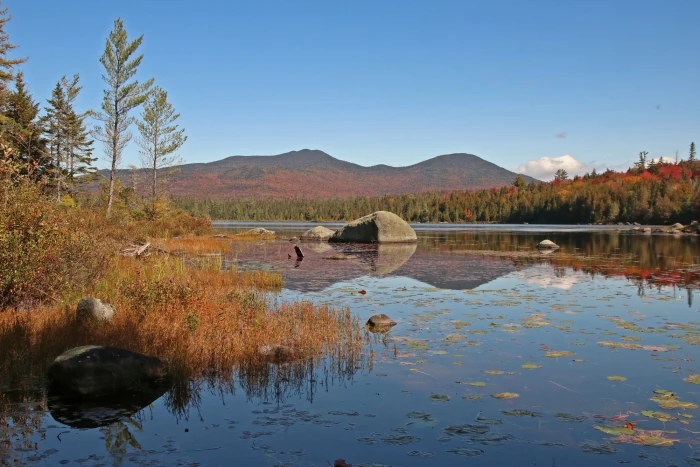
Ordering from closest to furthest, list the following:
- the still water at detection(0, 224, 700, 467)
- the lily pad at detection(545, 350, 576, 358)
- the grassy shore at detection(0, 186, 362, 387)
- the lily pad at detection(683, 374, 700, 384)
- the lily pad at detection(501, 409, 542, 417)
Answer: the still water at detection(0, 224, 700, 467), the lily pad at detection(501, 409, 542, 417), the lily pad at detection(683, 374, 700, 384), the grassy shore at detection(0, 186, 362, 387), the lily pad at detection(545, 350, 576, 358)

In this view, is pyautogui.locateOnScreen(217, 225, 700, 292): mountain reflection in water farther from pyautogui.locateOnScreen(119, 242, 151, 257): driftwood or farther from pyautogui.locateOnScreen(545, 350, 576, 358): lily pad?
pyautogui.locateOnScreen(545, 350, 576, 358): lily pad

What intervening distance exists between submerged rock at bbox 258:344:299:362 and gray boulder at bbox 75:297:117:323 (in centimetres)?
308

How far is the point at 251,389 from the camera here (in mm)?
7340

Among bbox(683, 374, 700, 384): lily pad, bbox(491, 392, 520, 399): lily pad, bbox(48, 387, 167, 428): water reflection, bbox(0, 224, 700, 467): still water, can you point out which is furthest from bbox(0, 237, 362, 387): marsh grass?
bbox(683, 374, 700, 384): lily pad

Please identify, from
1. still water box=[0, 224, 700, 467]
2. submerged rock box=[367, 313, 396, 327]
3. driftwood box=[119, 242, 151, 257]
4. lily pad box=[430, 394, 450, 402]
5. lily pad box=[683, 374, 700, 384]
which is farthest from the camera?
driftwood box=[119, 242, 151, 257]

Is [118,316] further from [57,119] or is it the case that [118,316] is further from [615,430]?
[57,119]

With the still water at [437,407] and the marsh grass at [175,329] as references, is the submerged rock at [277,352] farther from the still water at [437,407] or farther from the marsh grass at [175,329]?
the still water at [437,407]

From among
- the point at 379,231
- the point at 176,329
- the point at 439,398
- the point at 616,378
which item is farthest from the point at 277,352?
the point at 379,231

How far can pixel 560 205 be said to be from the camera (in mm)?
127812

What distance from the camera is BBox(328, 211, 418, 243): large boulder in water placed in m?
42.2

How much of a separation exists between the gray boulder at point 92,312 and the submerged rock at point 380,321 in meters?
5.20

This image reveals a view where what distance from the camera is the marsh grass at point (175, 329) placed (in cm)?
810

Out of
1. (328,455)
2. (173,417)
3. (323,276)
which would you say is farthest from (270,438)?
(323,276)

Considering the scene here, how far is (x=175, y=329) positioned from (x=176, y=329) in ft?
0.06
